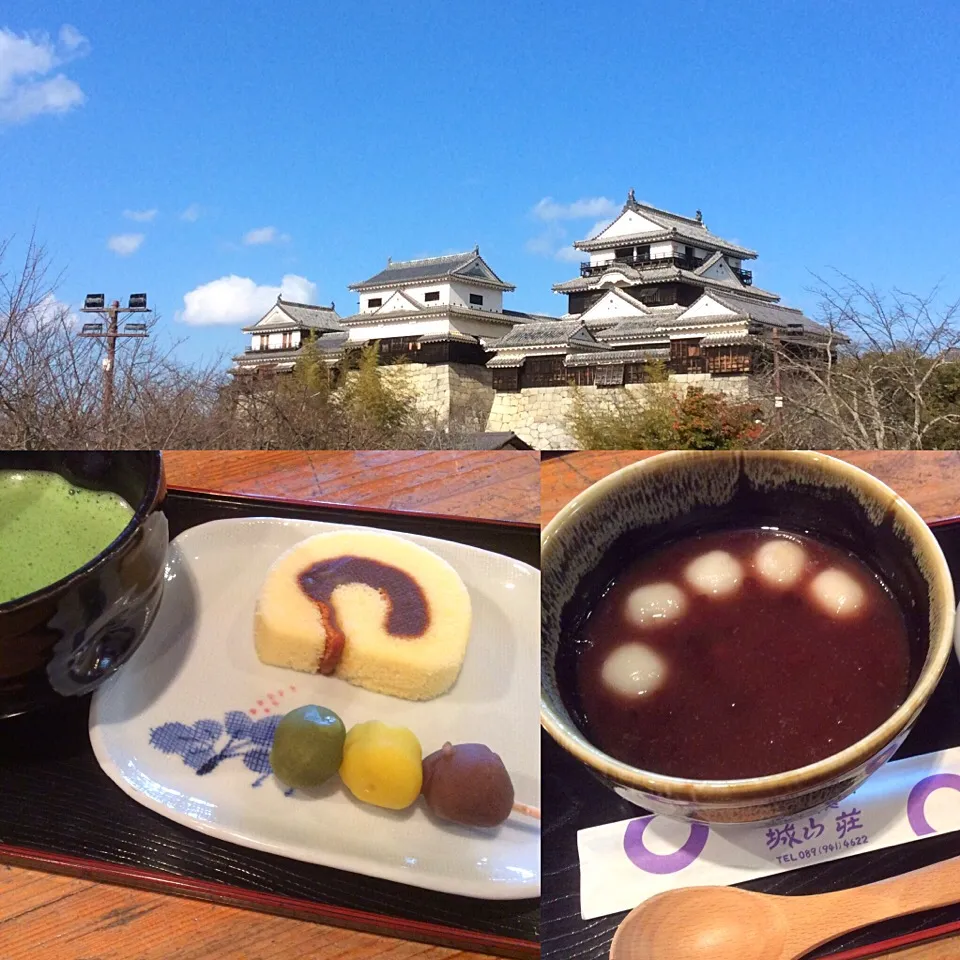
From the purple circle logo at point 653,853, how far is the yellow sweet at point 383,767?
→ 1.02 feet

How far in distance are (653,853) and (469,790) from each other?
269 mm

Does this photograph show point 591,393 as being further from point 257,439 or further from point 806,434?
point 257,439

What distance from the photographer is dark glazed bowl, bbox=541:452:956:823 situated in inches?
45.5

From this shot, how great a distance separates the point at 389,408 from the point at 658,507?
2147 mm

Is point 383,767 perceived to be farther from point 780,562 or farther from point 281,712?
point 780,562

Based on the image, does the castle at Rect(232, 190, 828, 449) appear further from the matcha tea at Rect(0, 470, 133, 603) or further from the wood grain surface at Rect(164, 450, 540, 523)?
the matcha tea at Rect(0, 470, 133, 603)

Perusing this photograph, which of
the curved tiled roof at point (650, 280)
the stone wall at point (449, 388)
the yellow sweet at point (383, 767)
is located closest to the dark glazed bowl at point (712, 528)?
the yellow sweet at point (383, 767)

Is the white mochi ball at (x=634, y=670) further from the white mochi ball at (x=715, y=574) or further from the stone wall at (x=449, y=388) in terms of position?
the stone wall at (x=449, y=388)

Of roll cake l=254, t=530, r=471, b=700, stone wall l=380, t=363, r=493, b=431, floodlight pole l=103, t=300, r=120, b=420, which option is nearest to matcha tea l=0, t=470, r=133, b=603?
roll cake l=254, t=530, r=471, b=700

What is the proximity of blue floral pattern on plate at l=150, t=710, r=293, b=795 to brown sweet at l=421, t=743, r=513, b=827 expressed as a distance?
10.1 inches

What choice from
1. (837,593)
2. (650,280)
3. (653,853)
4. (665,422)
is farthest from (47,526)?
(650,280)

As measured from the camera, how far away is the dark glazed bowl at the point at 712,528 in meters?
1.16

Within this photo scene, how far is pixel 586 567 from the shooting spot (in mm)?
1285

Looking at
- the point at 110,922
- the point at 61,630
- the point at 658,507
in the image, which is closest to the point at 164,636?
the point at 61,630
